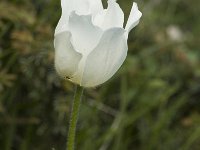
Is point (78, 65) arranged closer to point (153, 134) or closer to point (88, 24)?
point (88, 24)

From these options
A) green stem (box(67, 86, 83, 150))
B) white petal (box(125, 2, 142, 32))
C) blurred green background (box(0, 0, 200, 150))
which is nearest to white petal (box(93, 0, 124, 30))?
white petal (box(125, 2, 142, 32))

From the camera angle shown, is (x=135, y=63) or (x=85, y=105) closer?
(x=85, y=105)

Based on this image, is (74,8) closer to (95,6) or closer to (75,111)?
(95,6)

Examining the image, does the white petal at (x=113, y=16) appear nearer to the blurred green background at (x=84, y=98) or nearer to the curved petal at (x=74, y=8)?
the curved petal at (x=74, y=8)

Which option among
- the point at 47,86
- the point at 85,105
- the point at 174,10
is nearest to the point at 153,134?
the point at 85,105

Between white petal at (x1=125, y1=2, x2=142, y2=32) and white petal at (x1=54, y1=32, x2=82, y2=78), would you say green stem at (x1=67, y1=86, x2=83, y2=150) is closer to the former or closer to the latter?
white petal at (x1=54, y1=32, x2=82, y2=78)

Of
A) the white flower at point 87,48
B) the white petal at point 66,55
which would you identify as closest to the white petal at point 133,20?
the white flower at point 87,48

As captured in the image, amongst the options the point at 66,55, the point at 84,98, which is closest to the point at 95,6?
the point at 66,55
